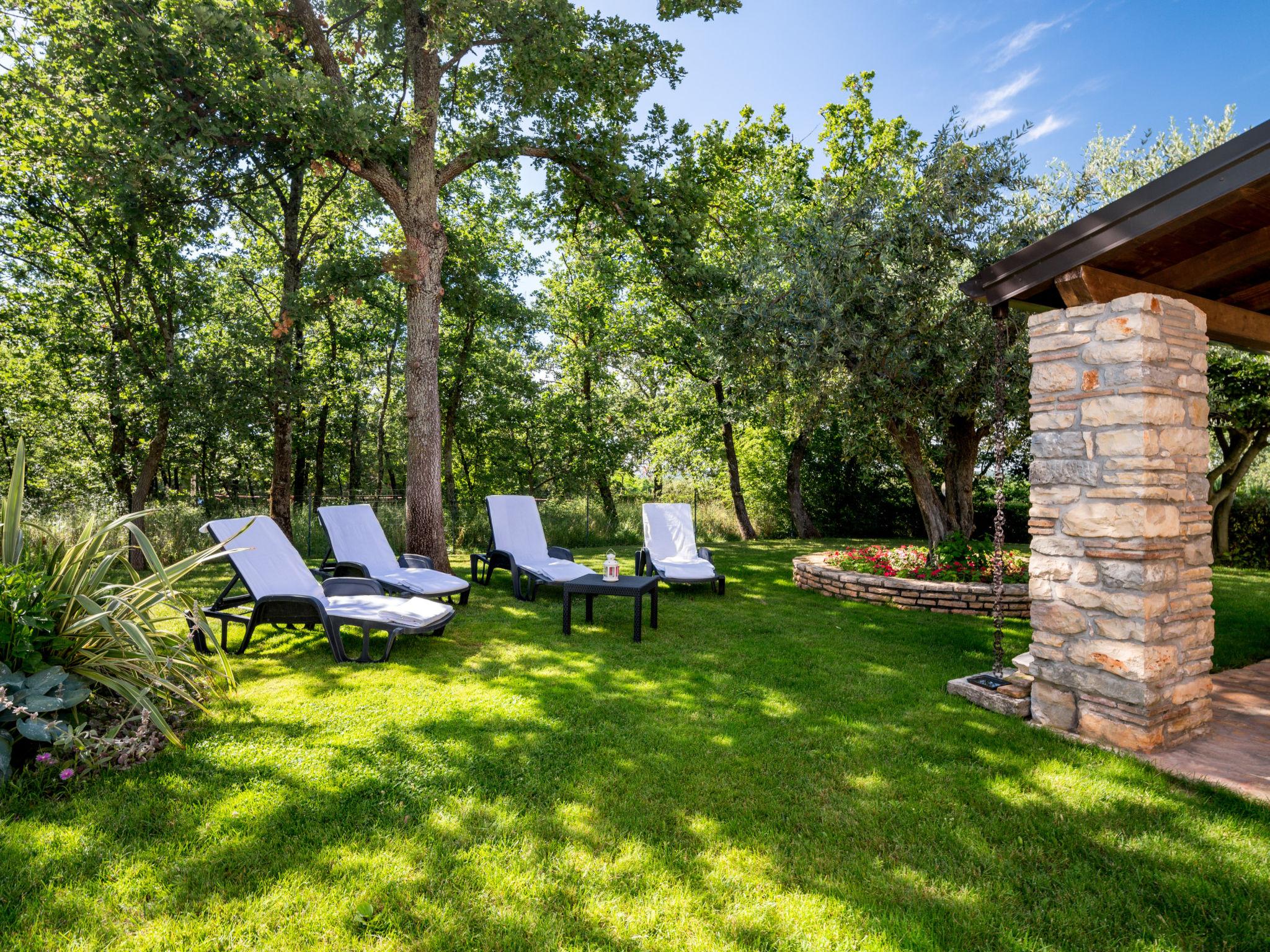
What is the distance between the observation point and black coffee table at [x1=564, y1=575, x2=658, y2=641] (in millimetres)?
5312

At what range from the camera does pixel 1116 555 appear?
3.16m

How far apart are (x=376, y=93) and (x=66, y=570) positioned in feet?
25.6

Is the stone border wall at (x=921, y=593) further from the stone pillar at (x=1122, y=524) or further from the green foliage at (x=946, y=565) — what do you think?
the stone pillar at (x=1122, y=524)

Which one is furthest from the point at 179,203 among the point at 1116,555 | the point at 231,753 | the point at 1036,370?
the point at 1116,555

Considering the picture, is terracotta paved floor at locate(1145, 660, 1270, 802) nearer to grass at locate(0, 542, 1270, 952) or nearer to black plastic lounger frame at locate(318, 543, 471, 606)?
grass at locate(0, 542, 1270, 952)

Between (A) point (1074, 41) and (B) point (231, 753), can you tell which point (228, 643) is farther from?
(A) point (1074, 41)

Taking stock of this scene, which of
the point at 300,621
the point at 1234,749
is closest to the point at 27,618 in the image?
the point at 300,621

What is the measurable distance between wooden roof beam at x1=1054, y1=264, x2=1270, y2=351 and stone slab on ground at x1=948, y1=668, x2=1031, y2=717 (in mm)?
2452

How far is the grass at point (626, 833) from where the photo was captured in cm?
194

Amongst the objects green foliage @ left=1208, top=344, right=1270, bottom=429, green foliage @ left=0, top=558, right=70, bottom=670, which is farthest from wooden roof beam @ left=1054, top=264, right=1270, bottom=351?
green foliage @ left=1208, top=344, right=1270, bottom=429

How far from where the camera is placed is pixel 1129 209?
3016 mm

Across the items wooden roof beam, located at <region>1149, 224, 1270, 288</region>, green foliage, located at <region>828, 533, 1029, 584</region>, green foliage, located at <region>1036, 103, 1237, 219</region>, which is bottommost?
green foliage, located at <region>828, 533, 1029, 584</region>

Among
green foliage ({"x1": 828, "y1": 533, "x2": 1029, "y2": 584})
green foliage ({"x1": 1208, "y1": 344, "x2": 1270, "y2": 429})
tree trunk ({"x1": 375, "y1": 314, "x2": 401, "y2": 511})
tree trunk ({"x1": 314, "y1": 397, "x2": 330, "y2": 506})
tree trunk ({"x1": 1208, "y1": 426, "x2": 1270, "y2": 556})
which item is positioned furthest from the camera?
tree trunk ({"x1": 314, "y1": 397, "x2": 330, "y2": 506})

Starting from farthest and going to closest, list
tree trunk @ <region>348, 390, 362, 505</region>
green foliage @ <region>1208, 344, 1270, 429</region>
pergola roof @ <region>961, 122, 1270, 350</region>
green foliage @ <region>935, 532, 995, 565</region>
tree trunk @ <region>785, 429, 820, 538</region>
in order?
tree trunk @ <region>348, 390, 362, 505</region> < tree trunk @ <region>785, 429, 820, 538</region> < green foliage @ <region>1208, 344, 1270, 429</region> < green foliage @ <region>935, 532, 995, 565</region> < pergola roof @ <region>961, 122, 1270, 350</region>
